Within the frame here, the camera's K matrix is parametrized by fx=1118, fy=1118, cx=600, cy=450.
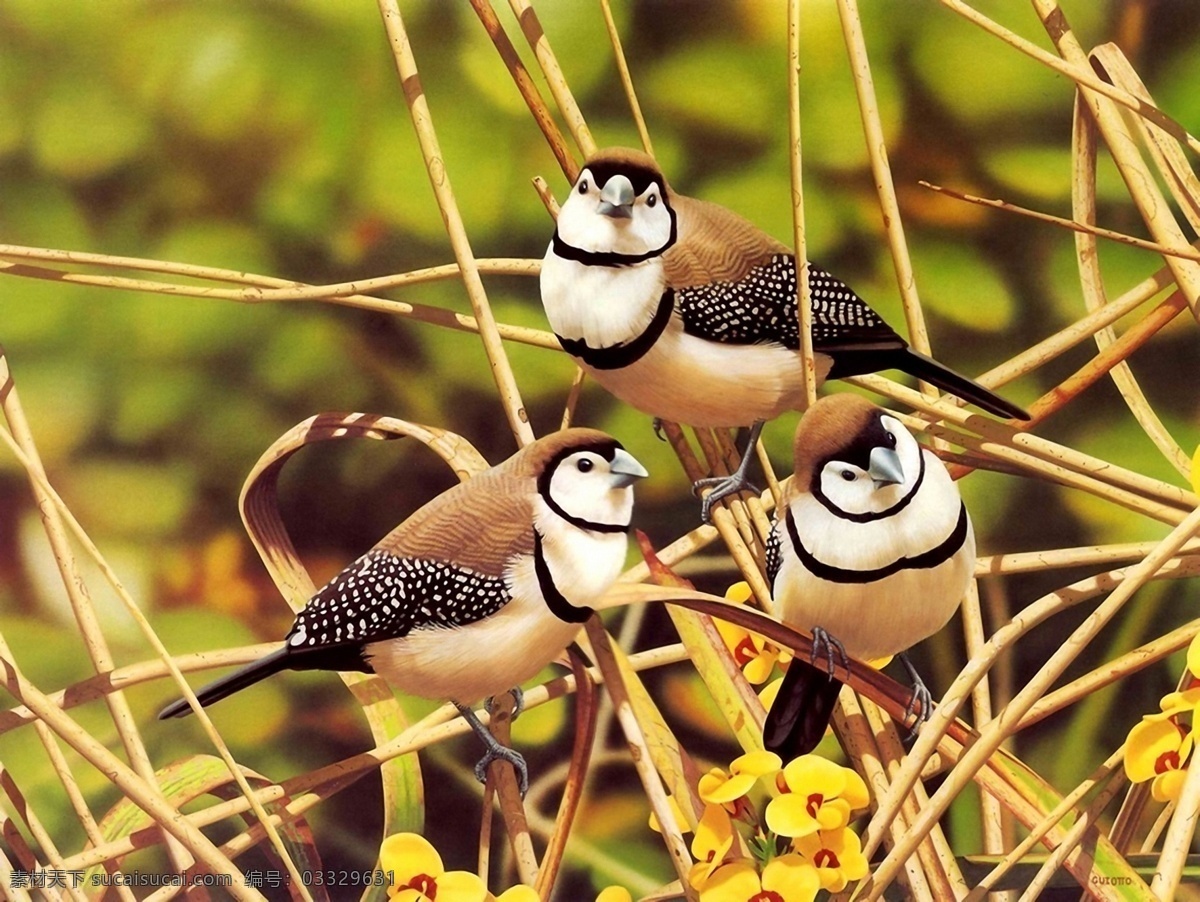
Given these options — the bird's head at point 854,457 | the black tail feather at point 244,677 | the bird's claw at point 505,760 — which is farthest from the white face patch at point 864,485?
the black tail feather at point 244,677

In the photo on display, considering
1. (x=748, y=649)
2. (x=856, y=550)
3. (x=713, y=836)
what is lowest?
(x=713, y=836)

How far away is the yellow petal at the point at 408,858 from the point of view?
86 centimetres

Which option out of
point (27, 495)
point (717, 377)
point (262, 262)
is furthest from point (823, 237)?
point (27, 495)

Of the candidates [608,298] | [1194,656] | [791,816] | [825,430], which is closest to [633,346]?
[608,298]

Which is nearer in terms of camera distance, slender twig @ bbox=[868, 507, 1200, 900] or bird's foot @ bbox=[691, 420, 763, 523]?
slender twig @ bbox=[868, 507, 1200, 900]

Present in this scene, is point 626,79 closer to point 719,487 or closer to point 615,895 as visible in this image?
point 719,487

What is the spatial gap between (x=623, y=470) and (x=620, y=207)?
19 centimetres

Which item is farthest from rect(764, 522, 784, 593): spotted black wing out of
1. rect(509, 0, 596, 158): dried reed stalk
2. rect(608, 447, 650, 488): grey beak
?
rect(509, 0, 596, 158): dried reed stalk

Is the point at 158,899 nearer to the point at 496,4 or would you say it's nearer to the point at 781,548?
the point at 781,548

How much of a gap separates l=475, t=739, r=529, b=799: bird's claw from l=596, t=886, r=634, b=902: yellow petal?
102mm

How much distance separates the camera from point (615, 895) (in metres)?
0.88

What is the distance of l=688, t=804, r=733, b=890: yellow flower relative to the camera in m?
0.80

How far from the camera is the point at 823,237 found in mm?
883

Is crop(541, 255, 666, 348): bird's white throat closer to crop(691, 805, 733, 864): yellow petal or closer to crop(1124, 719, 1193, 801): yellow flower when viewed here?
crop(691, 805, 733, 864): yellow petal
